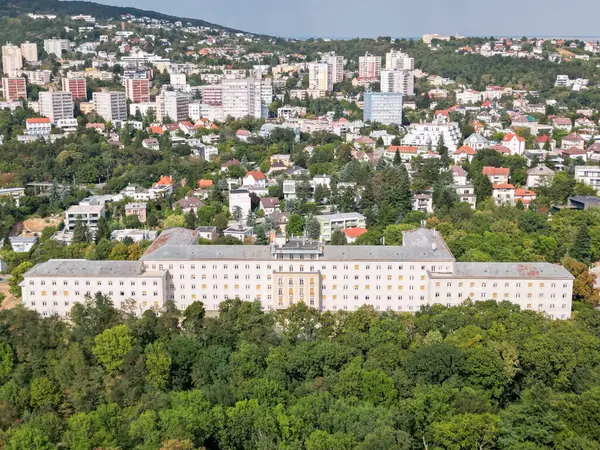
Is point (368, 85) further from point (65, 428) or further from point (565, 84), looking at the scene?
point (65, 428)

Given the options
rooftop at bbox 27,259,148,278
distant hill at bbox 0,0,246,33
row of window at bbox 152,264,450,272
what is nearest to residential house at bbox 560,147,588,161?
row of window at bbox 152,264,450,272

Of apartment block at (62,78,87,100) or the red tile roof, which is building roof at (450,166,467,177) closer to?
the red tile roof

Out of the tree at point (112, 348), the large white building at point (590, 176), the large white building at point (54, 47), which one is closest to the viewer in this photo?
the tree at point (112, 348)

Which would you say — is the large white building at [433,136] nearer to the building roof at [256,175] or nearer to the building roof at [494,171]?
the building roof at [494,171]

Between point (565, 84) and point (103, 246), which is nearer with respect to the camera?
point (103, 246)

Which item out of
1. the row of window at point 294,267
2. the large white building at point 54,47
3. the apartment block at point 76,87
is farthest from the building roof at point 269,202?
the large white building at point 54,47

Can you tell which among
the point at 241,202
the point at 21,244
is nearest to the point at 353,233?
the point at 241,202

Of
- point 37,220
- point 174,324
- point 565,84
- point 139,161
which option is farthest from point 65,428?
point 565,84
